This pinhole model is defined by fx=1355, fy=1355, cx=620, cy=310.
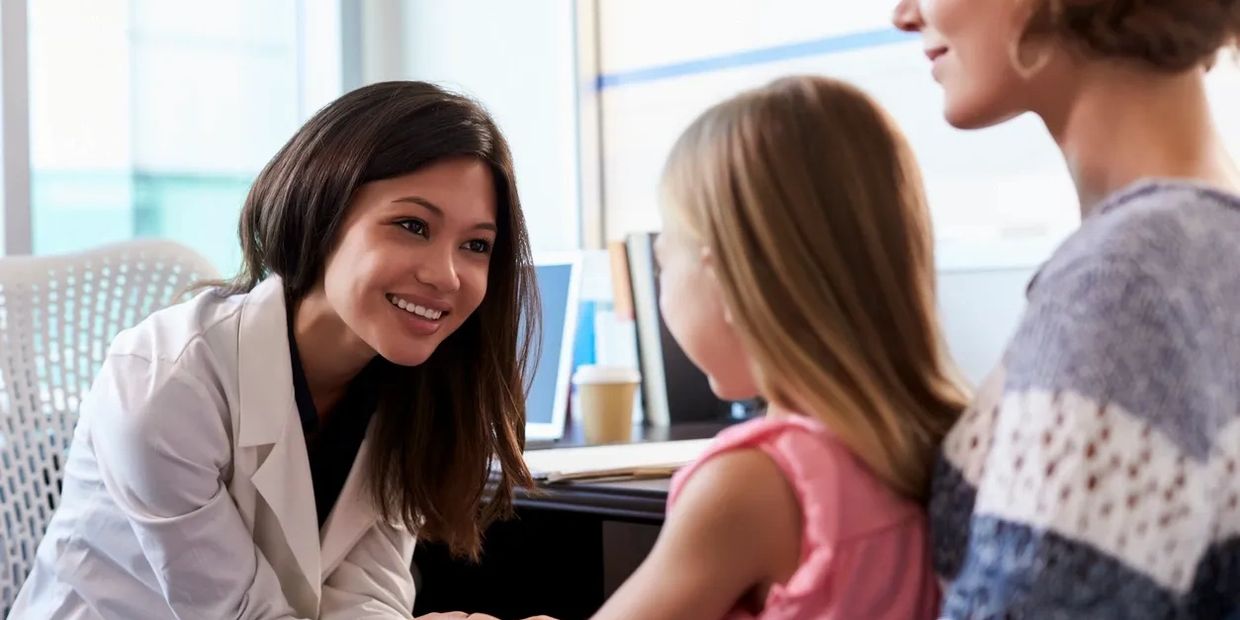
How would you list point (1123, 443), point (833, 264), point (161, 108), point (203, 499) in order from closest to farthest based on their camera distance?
1. point (1123, 443)
2. point (833, 264)
3. point (203, 499)
4. point (161, 108)

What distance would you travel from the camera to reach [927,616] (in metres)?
0.78

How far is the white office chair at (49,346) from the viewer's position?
5.20 feet

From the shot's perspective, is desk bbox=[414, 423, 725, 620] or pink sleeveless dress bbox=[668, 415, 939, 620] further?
desk bbox=[414, 423, 725, 620]

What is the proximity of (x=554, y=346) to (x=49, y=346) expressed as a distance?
31.4 inches

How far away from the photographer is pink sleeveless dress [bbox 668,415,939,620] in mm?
730

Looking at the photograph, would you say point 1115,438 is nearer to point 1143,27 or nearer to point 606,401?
point 1143,27

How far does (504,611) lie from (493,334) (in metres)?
0.49

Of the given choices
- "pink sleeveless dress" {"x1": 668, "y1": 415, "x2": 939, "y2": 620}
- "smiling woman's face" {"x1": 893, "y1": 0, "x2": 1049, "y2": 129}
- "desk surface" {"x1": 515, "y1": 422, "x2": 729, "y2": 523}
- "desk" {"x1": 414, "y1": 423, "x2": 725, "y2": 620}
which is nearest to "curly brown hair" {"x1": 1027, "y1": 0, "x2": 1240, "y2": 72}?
"smiling woman's face" {"x1": 893, "y1": 0, "x2": 1049, "y2": 129}

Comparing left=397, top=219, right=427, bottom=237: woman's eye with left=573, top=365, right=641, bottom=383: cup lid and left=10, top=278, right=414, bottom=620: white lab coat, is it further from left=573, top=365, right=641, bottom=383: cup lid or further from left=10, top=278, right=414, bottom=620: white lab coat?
left=573, top=365, right=641, bottom=383: cup lid

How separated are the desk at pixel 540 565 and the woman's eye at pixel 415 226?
1.09 feet

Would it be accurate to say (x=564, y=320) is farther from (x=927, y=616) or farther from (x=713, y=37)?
(x=927, y=616)

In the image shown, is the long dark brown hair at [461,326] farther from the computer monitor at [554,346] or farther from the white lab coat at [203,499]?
the computer monitor at [554,346]

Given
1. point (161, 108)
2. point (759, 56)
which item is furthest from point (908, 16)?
point (161, 108)

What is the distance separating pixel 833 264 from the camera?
761 millimetres
